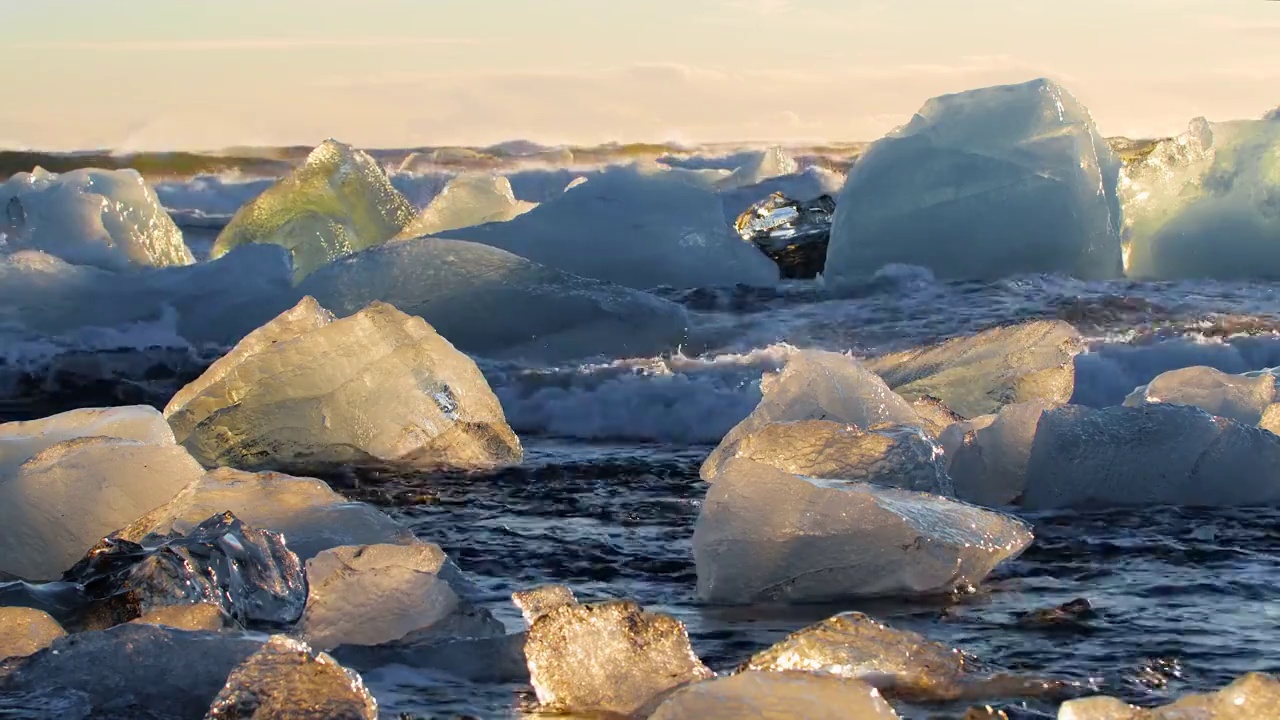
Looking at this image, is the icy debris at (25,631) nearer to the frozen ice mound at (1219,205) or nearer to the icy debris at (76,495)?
the icy debris at (76,495)

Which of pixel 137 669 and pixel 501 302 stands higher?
pixel 137 669

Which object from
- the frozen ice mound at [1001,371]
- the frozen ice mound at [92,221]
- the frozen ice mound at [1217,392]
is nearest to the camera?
the frozen ice mound at [1217,392]

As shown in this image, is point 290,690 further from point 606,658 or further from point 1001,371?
point 1001,371

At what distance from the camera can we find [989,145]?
969cm

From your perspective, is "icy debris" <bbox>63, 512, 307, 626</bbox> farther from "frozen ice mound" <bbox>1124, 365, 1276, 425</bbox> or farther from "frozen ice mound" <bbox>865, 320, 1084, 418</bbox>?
"frozen ice mound" <bbox>1124, 365, 1276, 425</bbox>

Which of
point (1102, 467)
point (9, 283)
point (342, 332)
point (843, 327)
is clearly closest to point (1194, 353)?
point (843, 327)

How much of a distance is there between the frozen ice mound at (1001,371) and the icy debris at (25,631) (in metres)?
3.05

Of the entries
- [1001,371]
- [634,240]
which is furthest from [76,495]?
[634,240]

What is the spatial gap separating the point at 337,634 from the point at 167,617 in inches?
11.5

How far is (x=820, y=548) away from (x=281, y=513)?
1.11 m

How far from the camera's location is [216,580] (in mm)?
2939

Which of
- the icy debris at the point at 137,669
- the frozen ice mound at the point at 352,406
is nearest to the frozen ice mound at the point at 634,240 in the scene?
the frozen ice mound at the point at 352,406

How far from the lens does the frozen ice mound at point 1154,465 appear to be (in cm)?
422

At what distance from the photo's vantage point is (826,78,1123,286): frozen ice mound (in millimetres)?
9656
